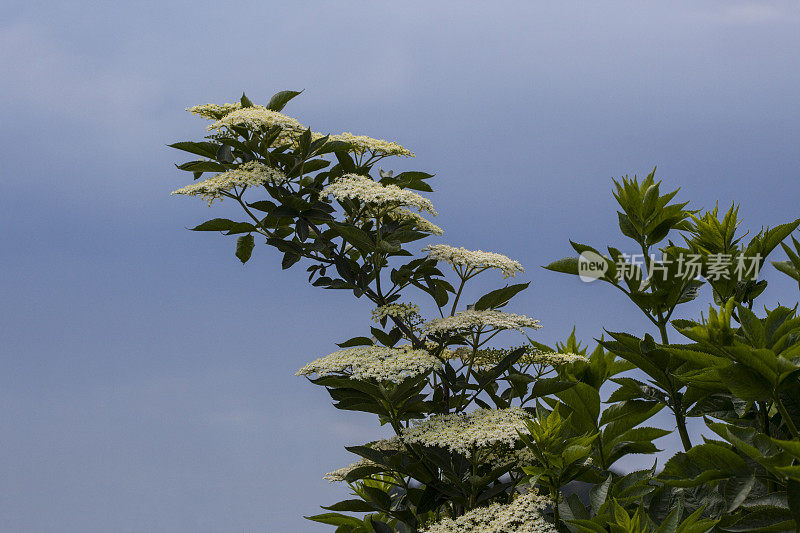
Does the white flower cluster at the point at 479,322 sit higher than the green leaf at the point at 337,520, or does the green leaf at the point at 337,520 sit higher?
the white flower cluster at the point at 479,322

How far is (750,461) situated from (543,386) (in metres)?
0.94

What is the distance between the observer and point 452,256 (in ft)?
11.5

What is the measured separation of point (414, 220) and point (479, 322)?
0.71 m

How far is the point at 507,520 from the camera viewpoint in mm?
2928

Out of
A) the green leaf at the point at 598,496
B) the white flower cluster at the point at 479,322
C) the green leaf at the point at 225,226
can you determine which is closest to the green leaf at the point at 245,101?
the green leaf at the point at 225,226

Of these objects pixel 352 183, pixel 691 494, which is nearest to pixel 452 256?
pixel 352 183

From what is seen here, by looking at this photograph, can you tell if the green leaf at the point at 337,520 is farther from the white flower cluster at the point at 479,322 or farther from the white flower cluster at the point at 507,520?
the white flower cluster at the point at 479,322

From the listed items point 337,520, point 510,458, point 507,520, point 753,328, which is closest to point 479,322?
point 510,458

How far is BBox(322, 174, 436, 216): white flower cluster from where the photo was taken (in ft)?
11.2

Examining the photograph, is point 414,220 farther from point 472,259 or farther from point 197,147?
point 197,147

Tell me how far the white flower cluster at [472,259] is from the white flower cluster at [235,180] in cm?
82

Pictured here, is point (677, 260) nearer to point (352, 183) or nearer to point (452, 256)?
point (452, 256)

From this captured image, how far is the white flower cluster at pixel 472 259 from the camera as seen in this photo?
11.5ft

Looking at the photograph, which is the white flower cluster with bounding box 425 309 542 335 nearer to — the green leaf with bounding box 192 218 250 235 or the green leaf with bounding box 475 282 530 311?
the green leaf with bounding box 475 282 530 311
